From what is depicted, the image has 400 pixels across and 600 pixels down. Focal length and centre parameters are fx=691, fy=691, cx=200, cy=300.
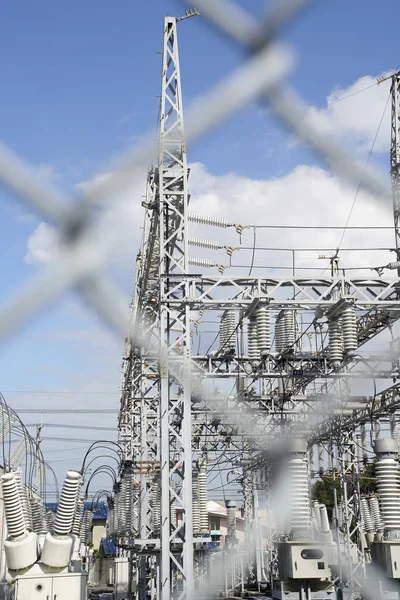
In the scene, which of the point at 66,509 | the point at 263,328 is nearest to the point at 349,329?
the point at 263,328

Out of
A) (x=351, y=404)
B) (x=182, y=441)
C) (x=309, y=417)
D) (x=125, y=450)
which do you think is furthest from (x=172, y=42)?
(x=125, y=450)

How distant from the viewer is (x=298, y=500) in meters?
9.59

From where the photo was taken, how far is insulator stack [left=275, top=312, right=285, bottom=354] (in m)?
22.0

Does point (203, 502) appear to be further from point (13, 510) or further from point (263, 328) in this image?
point (13, 510)

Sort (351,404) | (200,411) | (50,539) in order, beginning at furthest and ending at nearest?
(200,411), (351,404), (50,539)

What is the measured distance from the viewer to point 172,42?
12.6m

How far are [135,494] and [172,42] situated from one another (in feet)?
47.4

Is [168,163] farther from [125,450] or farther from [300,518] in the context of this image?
[125,450]

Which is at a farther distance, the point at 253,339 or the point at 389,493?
the point at 253,339

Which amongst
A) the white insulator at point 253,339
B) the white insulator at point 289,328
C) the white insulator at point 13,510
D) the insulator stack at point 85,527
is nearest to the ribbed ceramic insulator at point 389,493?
the white insulator at point 253,339

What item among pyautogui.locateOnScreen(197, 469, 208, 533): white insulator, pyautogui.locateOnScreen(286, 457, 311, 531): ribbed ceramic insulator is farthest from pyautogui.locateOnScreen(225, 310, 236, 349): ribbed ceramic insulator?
pyautogui.locateOnScreen(286, 457, 311, 531): ribbed ceramic insulator

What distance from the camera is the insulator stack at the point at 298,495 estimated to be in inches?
379

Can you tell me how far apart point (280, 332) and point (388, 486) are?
41.9 ft

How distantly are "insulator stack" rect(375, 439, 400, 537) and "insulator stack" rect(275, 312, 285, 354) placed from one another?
1189cm
